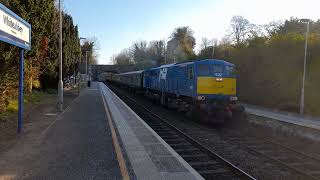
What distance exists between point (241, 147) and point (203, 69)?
7.83 metres


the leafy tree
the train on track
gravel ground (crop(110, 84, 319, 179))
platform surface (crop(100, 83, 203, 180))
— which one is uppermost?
the leafy tree

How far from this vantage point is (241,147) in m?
13.6

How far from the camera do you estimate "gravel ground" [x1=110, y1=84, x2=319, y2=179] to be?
32.7 ft

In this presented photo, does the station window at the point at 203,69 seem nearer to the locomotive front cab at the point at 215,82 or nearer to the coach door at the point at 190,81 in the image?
the locomotive front cab at the point at 215,82

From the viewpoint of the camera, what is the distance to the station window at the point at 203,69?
2069 centimetres

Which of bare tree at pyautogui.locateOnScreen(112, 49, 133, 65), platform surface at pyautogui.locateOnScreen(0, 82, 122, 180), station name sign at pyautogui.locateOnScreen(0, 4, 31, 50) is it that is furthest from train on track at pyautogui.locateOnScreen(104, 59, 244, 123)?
bare tree at pyautogui.locateOnScreen(112, 49, 133, 65)

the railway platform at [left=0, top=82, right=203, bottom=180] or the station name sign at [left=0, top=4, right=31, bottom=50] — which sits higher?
the station name sign at [left=0, top=4, right=31, bottom=50]

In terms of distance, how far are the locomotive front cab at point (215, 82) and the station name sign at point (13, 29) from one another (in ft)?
30.2

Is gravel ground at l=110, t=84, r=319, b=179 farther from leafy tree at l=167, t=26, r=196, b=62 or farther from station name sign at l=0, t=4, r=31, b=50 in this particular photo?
leafy tree at l=167, t=26, r=196, b=62

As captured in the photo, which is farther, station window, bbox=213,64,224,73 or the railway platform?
station window, bbox=213,64,224,73

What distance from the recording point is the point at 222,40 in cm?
7600

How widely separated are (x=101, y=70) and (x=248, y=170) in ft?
441

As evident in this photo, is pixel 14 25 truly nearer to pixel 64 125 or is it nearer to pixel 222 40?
pixel 64 125

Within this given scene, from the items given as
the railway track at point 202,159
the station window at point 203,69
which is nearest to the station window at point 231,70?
the station window at point 203,69
